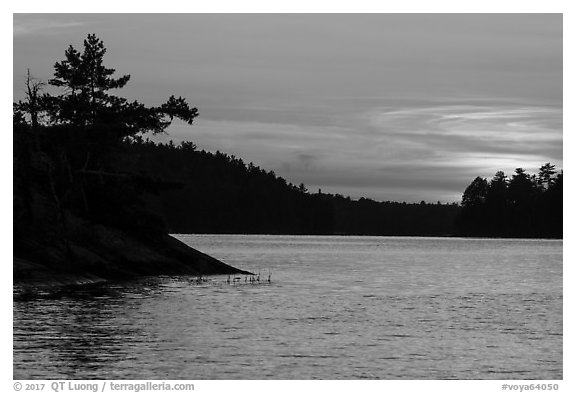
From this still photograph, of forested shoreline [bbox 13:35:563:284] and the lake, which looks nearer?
the lake

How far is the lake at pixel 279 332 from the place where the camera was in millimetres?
29328

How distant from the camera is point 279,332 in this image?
37938 millimetres

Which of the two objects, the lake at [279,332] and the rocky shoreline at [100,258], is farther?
the rocky shoreline at [100,258]

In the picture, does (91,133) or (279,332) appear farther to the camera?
(91,133)

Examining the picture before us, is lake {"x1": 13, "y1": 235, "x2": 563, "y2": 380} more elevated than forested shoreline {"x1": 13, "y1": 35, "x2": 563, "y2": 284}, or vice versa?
forested shoreline {"x1": 13, "y1": 35, "x2": 563, "y2": 284}

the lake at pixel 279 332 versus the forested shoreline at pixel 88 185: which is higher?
the forested shoreline at pixel 88 185

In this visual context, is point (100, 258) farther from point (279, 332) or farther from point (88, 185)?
point (279, 332)

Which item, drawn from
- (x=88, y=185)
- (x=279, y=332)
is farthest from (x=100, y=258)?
(x=279, y=332)

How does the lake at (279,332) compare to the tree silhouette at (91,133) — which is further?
the tree silhouette at (91,133)

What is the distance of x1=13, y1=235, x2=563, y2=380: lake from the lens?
29.3 meters

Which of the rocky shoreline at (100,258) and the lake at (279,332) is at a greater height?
the rocky shoreline at (100,258)

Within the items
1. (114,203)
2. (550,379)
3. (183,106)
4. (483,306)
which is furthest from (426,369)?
(183,106)

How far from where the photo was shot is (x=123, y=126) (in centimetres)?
6431
